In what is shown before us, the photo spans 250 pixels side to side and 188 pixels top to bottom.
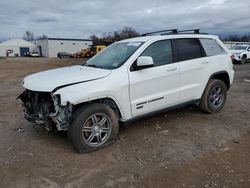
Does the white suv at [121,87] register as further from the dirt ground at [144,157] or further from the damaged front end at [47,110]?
the dirt ground at [144,157]

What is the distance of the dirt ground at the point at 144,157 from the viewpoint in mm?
3253

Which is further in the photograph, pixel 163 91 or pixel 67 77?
pixel 163 91

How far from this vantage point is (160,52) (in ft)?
15.9

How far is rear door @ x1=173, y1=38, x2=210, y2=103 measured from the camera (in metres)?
5.05

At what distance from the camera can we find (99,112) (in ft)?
13.2

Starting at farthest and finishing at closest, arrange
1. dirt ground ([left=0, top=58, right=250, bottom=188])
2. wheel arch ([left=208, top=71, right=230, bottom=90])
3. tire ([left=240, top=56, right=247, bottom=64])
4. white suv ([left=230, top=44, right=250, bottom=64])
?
tire ([left=240, top=56, right=247, bottom=64]) → white suv ([left=230, top=44, right=250, bottom=64]) → wheel arch ([left=208, top=71, right=230, bottom=90]) → dirt ground ([left=0, top=58, right=250, bottom=188])

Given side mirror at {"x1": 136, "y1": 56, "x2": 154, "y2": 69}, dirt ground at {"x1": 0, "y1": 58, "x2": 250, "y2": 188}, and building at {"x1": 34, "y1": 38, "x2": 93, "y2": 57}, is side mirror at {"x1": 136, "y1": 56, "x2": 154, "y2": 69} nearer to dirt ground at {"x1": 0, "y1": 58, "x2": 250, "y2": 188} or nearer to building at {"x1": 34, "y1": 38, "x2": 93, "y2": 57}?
dirt ground at {"x1": 0, "y1": 58, "x2": 250, "y2": 188}

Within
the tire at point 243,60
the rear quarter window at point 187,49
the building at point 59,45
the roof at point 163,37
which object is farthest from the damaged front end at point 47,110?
the building at point 59,45

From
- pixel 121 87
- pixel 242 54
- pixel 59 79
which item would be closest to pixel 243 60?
pixel 242 54

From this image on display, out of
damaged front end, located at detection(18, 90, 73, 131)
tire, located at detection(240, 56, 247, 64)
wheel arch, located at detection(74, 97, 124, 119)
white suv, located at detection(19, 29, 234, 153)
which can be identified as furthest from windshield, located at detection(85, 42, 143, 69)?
tire, located at detection(240, 56, 247, 64)

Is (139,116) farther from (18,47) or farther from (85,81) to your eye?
(18,47)

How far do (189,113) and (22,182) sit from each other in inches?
156

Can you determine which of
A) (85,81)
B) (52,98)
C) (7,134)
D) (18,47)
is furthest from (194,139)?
(18,47)

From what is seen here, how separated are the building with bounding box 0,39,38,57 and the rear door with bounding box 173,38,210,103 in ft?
247
